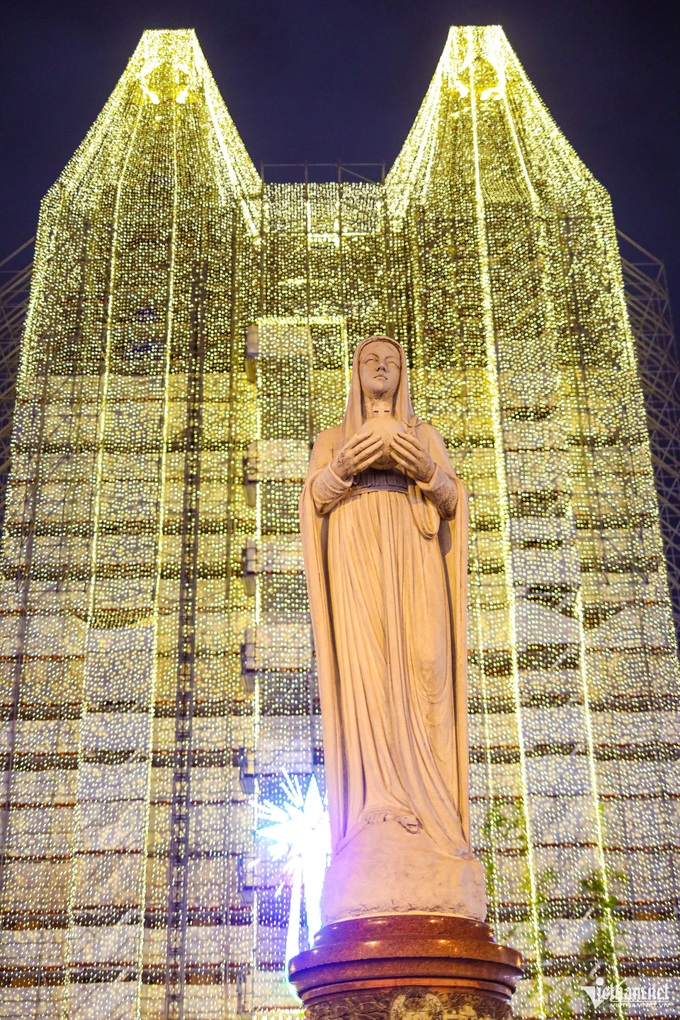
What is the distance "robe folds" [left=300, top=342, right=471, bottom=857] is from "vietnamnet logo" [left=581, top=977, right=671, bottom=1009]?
6.57 m

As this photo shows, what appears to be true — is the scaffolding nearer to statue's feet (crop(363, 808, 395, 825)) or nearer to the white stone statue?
the white stone statue

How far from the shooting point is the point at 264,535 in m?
10.8

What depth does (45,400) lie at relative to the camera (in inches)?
450

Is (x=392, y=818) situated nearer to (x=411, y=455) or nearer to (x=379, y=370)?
(x=411, y=455)

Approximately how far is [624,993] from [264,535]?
5159mm

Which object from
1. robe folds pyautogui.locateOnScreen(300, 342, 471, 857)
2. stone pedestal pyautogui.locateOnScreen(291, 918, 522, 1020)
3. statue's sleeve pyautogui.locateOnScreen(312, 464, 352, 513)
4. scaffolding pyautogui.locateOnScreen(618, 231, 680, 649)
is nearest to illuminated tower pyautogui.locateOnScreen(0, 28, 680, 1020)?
scaffolding pyautogui.locateOnScreen(618, 231, 680, 649)

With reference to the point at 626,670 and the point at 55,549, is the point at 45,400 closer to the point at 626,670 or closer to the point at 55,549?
the point at 55,549

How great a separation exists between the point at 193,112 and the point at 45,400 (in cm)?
412

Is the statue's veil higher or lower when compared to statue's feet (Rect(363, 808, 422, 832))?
higher

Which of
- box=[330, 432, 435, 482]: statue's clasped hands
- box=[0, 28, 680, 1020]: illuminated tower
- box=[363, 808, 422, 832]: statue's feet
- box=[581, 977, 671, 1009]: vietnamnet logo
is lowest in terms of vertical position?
box=[363, 808, 422, 832]: statue's feet

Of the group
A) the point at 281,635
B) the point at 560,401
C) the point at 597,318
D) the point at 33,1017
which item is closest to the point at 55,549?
the point at 281,635

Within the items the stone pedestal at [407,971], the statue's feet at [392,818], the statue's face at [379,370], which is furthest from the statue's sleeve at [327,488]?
the stone pedestal at [407,971]

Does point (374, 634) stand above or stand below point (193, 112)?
below

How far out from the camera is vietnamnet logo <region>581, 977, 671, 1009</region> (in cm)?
897
